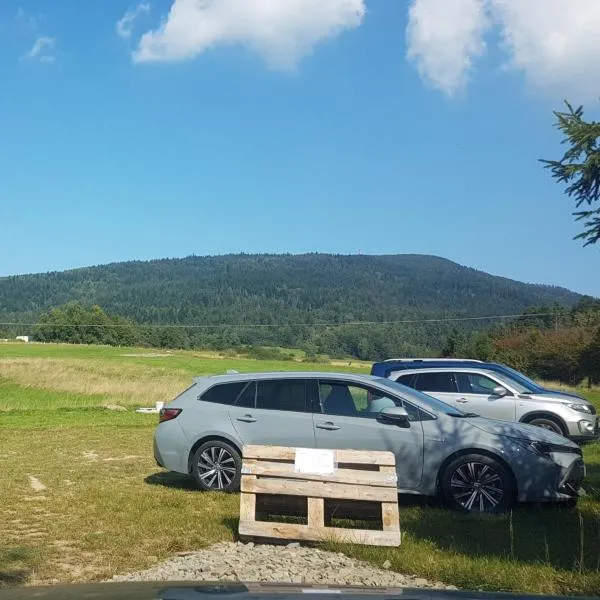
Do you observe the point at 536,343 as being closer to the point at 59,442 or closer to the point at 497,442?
the point at 59,442

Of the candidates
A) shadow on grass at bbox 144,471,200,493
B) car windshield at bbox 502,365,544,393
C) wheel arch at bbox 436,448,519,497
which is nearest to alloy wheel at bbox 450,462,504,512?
wheel arch at bbox 436,448,519,497

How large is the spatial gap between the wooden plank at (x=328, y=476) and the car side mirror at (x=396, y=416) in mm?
1698

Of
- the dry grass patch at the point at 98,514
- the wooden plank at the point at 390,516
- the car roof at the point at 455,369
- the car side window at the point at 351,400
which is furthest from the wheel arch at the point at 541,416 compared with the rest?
the wooden plank at the point at 390,516

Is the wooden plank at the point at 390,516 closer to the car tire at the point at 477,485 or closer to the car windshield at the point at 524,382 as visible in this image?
the car tire at the point at 477,485

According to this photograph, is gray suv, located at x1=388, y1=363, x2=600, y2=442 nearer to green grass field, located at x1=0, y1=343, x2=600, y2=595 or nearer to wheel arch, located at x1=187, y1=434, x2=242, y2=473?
green grass field, located at x1=0, y1=343, x2=600, y2=595

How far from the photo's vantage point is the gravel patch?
5.72 m

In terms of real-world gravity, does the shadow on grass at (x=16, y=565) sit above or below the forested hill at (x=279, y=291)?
below

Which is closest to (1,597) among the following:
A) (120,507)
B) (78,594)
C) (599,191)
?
(78,594)

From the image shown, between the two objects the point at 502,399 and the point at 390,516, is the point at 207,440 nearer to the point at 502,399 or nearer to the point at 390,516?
the point at 390,516

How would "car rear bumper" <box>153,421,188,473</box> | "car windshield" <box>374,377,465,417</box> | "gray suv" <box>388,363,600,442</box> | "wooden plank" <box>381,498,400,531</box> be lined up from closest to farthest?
"wooden plank" <box>381,498,400,531</box>, "car windshield" <box>374,377,465,417</box>, "car rear bumper" <box>153,421,188,473</box>, "gray suv" <box>388,363,600,442</box>

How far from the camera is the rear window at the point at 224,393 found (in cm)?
1016

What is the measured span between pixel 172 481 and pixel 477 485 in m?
4.73

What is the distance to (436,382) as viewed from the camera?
1532cm

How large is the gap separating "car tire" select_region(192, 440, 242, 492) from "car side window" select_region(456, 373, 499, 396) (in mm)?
6847
